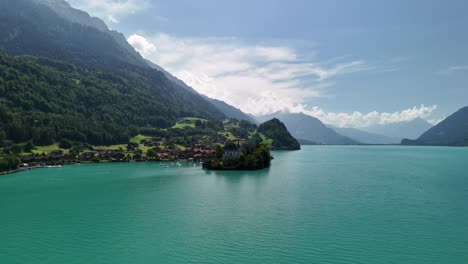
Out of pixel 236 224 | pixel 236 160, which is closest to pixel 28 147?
pixel 236 160

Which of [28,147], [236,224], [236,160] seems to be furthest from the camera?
[28,147]

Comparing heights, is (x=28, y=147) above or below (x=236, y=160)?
above

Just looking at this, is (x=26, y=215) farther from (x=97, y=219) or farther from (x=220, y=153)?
(x=220, y=153)

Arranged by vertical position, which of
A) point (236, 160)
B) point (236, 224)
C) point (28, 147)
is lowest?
point (236, 224)

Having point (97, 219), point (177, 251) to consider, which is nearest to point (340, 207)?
point (177, 251)

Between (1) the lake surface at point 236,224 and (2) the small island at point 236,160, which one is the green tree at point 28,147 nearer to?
(1) the lake surface at point 236,224

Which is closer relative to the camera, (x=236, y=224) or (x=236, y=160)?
(x=236, y=224)

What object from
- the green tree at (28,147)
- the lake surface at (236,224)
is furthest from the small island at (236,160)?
the green tree at (28,147)

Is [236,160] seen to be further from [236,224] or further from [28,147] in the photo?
[28,147]

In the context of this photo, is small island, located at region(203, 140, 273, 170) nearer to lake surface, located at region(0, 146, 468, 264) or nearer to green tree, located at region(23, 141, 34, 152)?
lake surface, located at region(0, 146, 468, 264)
